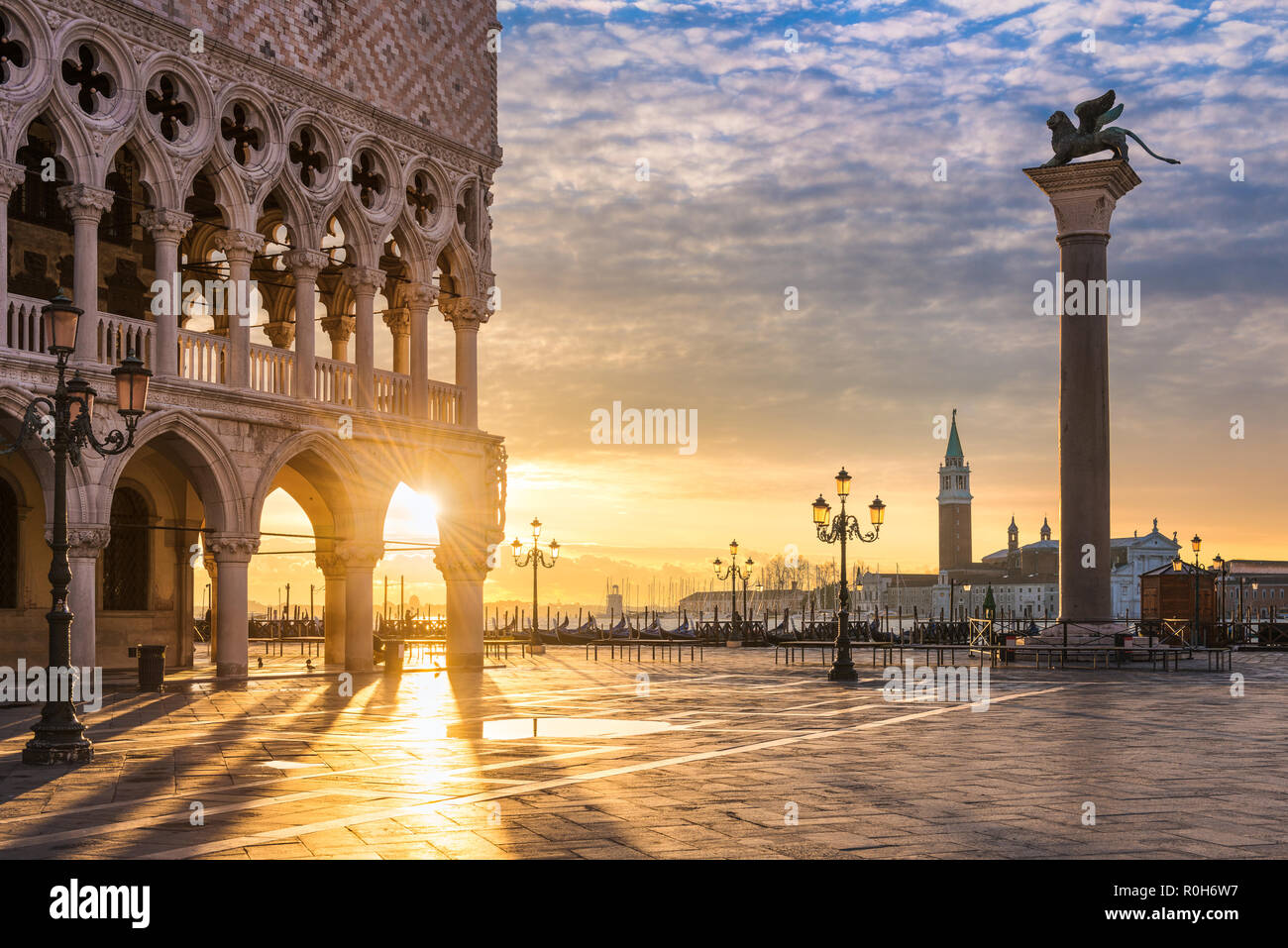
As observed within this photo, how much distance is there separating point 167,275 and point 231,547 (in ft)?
15.5

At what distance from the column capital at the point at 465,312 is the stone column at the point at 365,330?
2.47m

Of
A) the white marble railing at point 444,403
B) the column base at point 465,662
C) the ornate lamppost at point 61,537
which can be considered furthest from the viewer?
the column base at point 465,662

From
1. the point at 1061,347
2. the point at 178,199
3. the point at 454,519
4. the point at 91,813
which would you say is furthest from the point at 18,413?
the point at 1061,347

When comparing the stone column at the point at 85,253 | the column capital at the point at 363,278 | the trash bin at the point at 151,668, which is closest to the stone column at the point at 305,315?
the column capital at the point at 363,278

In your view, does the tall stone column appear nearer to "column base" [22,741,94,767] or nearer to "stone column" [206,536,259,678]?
"stone column" [206,536,259,678]

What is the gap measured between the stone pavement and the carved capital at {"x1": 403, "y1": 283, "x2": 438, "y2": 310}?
993cm

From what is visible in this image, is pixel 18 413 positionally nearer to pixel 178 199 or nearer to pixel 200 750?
pixel 178 199

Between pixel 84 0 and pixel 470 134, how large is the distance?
9.44 metres

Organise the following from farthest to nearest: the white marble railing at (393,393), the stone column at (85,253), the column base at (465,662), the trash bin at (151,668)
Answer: the column base at (465,662) → the white marble railing at (393,393) → the trash bin at (151,668) → the stone column at (85,253)

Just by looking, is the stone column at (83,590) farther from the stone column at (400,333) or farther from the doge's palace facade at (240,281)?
the stone column at (400,333)

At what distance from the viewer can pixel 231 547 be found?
75.4ft

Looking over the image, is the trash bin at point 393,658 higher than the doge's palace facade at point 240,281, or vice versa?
the doge's palace facade at point 240,281

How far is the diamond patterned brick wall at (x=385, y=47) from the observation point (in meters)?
23.2

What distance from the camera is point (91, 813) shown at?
9.17 metres
